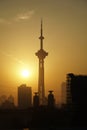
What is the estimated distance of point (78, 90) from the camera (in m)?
187

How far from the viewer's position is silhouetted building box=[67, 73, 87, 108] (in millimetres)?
185000

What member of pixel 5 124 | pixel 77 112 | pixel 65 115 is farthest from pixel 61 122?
pixel 5 124

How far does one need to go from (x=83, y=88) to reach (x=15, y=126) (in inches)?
1725

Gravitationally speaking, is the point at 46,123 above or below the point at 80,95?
below

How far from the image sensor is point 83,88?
188000 millimetres

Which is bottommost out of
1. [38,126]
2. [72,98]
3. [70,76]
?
[38,126]

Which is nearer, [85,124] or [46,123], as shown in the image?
[85,124]

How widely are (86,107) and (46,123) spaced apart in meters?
27.1

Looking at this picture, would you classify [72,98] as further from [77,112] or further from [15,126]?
[15,126]

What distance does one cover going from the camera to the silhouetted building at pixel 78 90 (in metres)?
185

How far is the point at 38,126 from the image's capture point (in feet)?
630

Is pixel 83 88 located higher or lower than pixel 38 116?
higher

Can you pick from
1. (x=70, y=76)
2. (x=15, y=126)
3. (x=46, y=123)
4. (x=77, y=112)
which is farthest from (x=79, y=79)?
(x=15, y=126)

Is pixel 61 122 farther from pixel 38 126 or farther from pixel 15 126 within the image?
pixel 15 126
